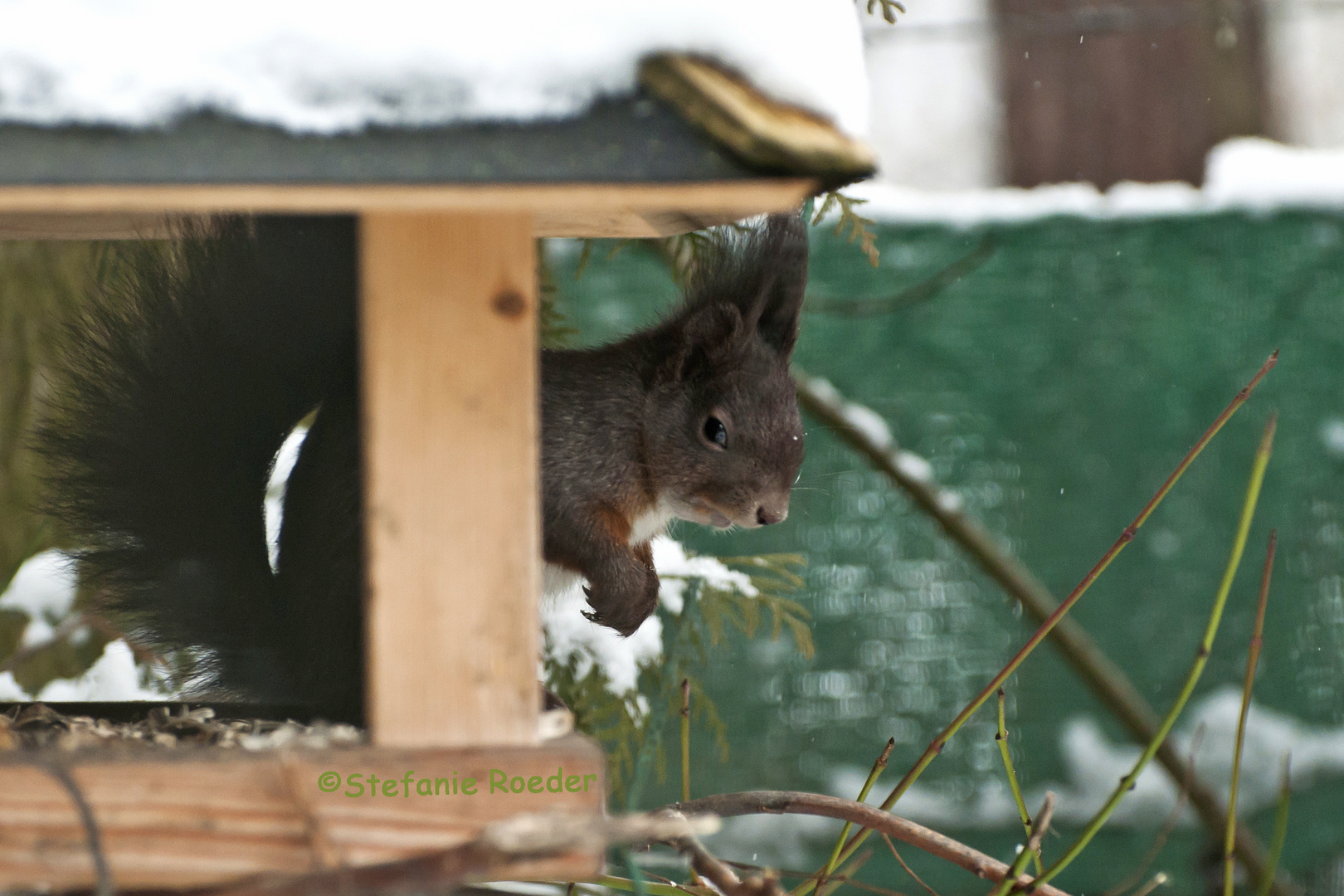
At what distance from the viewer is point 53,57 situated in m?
0.56

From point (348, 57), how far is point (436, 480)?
0.22 m

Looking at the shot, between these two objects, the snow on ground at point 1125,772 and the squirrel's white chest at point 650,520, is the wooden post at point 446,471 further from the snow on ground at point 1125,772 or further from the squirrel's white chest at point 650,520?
the snow on ground at point 1125,772

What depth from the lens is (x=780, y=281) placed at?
44.8 inches

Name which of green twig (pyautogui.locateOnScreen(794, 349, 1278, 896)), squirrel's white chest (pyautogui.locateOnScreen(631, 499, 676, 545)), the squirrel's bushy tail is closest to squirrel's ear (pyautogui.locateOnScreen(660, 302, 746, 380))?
squirrel's white chest (pyautogui.locateOnScreen(631, 499, 676, 545))

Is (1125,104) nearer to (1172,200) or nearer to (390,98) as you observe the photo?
(1172,200)

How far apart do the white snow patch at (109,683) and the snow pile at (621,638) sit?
45 cm

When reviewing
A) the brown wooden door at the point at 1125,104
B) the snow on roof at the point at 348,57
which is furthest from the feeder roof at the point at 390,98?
the brown wooden door at the point at 1125,104

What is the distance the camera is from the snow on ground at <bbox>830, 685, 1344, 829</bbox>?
264 centimetres

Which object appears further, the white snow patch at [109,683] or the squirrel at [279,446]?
the white snow patch at [109,683]

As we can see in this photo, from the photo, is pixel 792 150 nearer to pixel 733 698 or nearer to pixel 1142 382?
pixel 733 698

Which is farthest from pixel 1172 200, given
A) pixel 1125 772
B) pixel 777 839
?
pixel 777 839

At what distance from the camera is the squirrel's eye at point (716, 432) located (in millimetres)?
1080

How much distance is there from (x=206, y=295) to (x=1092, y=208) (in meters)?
2.19

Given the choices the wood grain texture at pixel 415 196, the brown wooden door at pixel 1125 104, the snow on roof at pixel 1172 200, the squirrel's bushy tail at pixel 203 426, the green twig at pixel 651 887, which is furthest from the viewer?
the brown wooden door at pixel 1125 104
